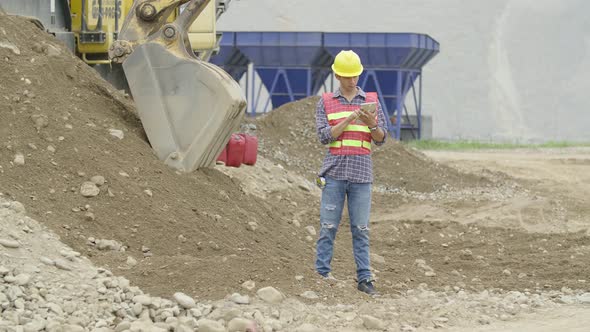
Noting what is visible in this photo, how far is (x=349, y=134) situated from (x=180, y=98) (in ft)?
8.76

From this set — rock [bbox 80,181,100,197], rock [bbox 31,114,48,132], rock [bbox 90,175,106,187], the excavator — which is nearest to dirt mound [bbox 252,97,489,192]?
the excavator

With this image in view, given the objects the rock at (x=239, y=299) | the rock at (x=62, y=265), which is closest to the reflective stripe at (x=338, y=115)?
the rock at (x=239, y=299)

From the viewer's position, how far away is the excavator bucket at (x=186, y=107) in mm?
9984

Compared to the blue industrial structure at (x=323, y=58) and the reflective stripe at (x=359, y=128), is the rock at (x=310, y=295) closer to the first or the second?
the reflective stripe at (x=359, y=128)

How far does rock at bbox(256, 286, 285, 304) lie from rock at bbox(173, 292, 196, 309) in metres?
0.46

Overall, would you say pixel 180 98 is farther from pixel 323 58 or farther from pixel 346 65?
pixel 323 58

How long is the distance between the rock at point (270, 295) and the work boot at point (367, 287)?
92 centimetres

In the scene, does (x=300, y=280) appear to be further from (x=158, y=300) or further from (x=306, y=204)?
(x=306, y=204)

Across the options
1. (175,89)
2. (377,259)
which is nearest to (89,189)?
(175,89)

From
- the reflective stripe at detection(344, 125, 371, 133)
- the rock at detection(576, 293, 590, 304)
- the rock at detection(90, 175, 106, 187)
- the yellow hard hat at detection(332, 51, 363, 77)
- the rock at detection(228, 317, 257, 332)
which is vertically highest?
the yellow hard hat at detection(332, 51, 363, 77)

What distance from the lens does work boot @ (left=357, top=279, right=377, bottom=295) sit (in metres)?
8.02

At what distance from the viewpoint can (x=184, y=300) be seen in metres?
6.96

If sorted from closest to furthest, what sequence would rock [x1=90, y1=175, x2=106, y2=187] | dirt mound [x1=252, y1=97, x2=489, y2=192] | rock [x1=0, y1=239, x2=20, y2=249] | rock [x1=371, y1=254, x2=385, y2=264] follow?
rock [x1=0, y1=239, x2=20, y2=249], rock [x1=90, y1=175, x2=106, y2=187], rock [x1=371, y1=254, x2=385, y2=264], dirt mound [x1=252, y1=97, x2=489, y2=192]

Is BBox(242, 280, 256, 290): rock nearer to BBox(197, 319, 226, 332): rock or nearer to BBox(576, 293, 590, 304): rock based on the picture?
BBox(197, 319, 226, 332): rock
